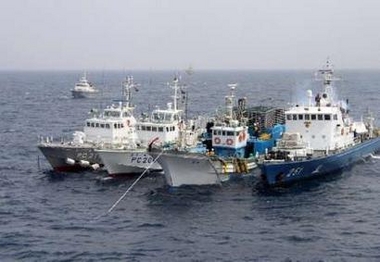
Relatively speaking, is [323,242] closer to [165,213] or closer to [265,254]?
[265,254]

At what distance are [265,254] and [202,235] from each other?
5215mm

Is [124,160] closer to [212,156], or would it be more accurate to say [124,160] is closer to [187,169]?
[187,169]

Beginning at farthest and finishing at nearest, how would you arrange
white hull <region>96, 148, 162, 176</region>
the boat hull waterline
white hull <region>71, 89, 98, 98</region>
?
white hull <region>71, 89, 98, 98</region>, the boat hull waterline, white hull <region>96, 148, 162, 176</region>

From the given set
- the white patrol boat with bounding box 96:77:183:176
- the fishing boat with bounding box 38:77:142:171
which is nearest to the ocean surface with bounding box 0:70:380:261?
→ the fishing boat with bounding box 38:77:142:171

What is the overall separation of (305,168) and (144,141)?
15946mm

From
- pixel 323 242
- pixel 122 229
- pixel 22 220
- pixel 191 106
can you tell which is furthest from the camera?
pixel 191 106

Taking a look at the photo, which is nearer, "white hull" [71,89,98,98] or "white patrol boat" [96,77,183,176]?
"white patrol boat" [96,77,183,176]

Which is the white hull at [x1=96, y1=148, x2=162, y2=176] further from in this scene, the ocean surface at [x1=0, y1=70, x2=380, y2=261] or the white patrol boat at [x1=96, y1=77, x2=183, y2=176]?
the ocean surface at [x1=0, y1=70, x2=380, y2=261]

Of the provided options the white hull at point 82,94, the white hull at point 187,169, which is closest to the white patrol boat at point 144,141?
the white hull at point 187,169

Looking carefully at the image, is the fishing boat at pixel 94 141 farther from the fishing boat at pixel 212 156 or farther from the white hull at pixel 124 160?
the fishing boat at pixel 212 156

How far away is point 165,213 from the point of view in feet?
141

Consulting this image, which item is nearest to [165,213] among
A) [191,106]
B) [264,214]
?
[264,214]

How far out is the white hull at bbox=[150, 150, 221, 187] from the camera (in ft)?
161

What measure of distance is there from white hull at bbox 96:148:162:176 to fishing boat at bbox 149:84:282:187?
10.7 ft
